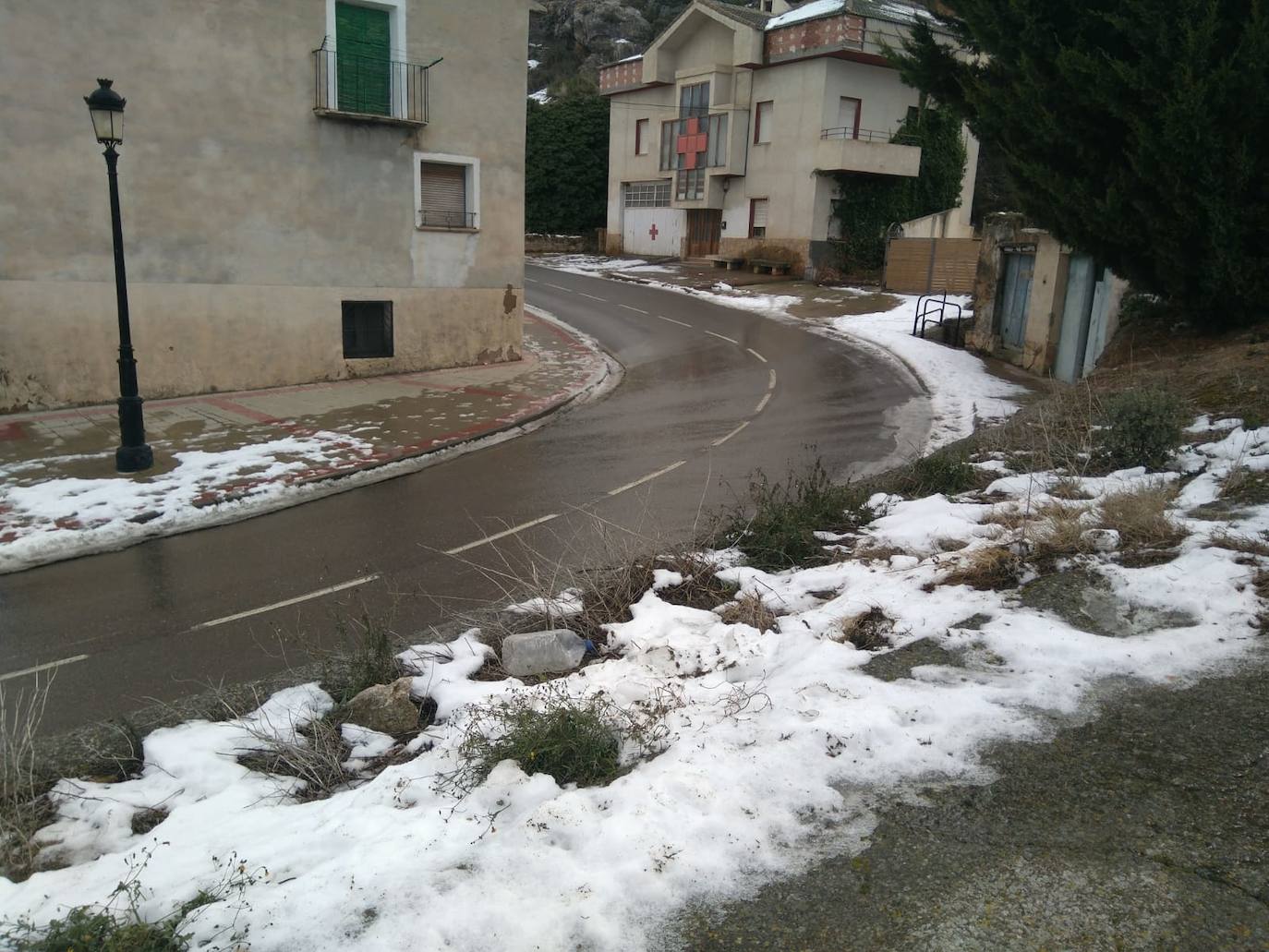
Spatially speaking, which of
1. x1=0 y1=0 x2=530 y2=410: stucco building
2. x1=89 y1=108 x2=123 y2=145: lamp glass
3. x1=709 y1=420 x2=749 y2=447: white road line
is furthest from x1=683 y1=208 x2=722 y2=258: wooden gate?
x1=89 y1=108 x2=123 y2=145: lamp glass

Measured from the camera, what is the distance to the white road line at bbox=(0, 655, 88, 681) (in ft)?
20.9

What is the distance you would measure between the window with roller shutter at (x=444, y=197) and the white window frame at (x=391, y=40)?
117cm

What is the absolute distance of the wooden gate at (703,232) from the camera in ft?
134

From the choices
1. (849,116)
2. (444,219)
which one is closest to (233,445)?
(444,219)

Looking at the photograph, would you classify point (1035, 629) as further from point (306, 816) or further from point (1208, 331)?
point (1208, 331)

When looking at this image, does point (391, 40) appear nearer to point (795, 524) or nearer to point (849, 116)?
point (795, 524)

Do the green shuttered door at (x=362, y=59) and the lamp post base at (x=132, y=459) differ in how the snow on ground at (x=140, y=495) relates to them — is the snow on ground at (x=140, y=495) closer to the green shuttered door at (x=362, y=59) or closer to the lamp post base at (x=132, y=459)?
the lamp post base at (x=132, y=459)

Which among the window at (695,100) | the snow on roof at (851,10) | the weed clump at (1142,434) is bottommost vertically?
the weed clump at (1142,434)

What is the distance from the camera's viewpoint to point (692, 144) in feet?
130

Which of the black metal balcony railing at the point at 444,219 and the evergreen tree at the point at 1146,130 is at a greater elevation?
the evergreen tree at the point at 1146,130

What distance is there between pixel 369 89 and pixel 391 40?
102 centimetres

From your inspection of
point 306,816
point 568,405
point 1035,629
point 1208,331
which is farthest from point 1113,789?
point 568,405

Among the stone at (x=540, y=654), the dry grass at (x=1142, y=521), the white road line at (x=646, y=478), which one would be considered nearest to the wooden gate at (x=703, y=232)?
the white road line at (x=646, y=478)

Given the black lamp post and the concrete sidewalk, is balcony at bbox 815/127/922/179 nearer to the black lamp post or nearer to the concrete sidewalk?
the concrete sidewalk
